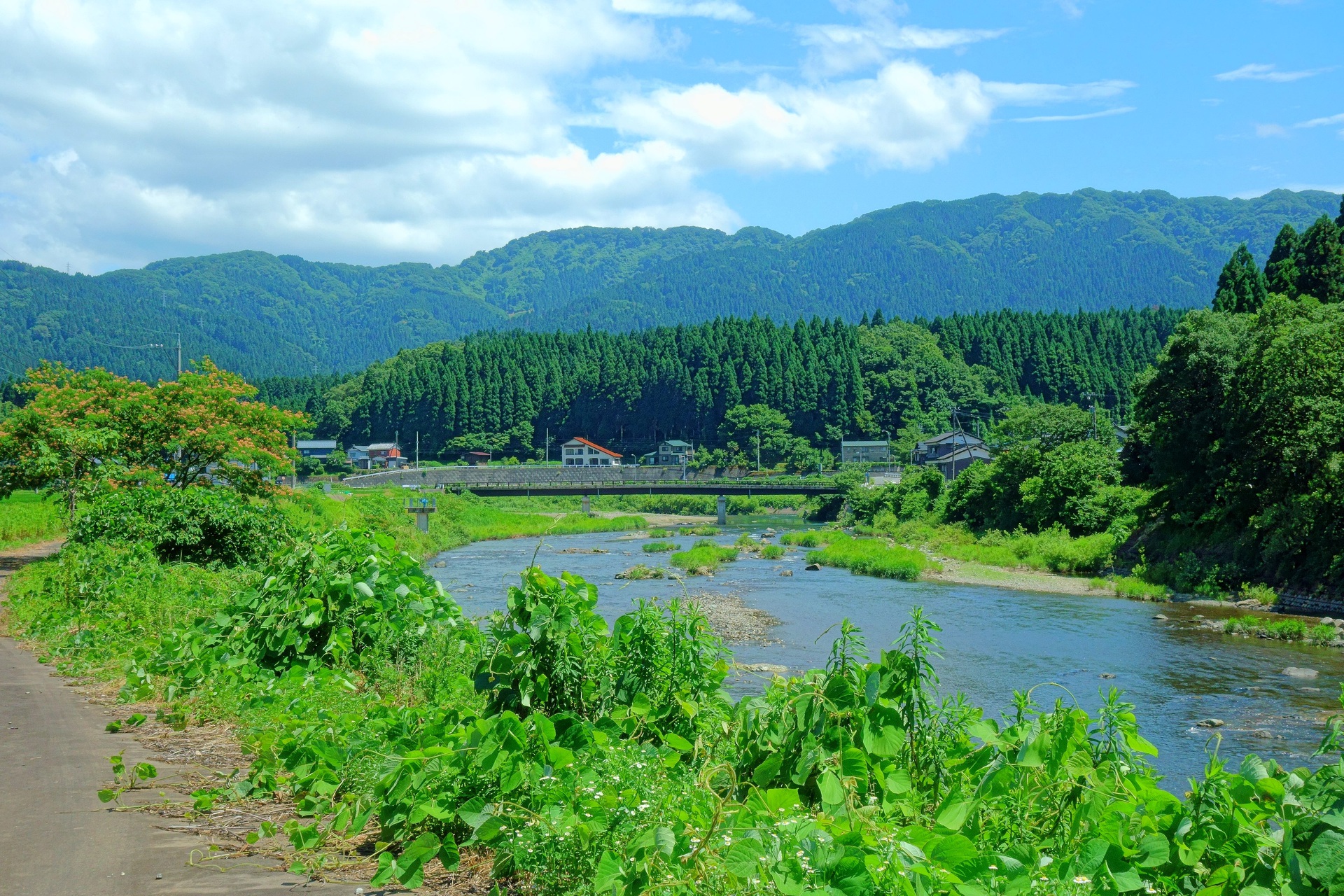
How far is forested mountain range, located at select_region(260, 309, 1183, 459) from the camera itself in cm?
10788

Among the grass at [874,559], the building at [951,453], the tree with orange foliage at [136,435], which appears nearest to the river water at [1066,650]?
the grass at [874,559]

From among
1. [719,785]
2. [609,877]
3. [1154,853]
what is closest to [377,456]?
[719,785]

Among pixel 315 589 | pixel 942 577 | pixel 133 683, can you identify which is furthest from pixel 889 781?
pixel 942 577

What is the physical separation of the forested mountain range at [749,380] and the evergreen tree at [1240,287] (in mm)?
45248

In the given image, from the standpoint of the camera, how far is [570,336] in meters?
140

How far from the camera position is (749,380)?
11219 centimetres

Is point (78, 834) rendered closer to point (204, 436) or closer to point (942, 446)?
point (204, 436)

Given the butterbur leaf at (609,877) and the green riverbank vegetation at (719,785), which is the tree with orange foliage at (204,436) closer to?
the green riverbank vegetation at (719,785)

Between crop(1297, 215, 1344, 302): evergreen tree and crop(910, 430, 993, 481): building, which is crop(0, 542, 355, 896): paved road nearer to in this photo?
crop(1297, 215, 1344, 302): evergreen tree

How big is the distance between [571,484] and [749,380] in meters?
39.6

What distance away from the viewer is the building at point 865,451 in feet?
336

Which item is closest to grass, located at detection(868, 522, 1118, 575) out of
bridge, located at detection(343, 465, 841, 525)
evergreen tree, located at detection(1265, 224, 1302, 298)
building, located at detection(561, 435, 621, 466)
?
evergreen tree, located at detection(1265, 224, 1302, 298)

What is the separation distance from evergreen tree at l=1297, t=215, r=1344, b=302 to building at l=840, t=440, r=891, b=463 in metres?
51.2

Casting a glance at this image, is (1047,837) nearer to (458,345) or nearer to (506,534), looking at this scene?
(506,534)
